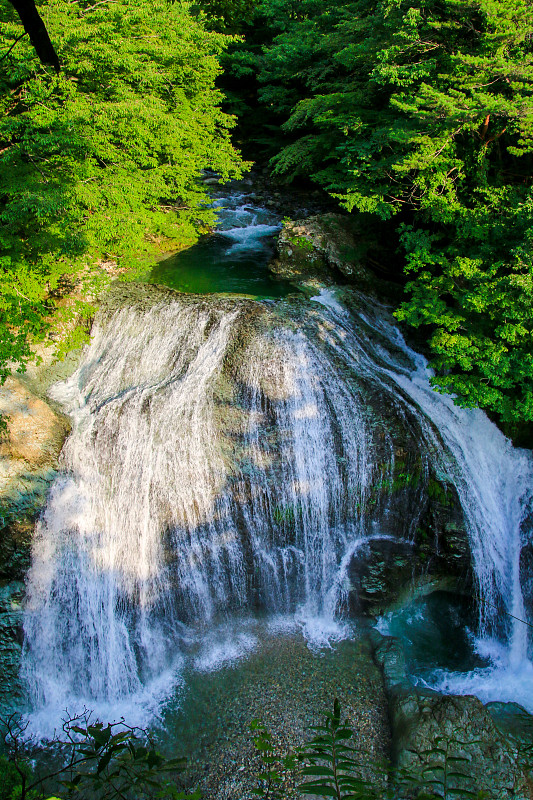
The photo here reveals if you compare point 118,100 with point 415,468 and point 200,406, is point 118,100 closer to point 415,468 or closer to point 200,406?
point 200,406

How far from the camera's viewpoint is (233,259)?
12.4 metres

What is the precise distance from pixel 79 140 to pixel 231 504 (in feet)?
20.9

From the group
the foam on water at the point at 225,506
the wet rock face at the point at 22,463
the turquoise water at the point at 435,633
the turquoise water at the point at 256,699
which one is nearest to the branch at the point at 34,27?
the foam on water at the point at 225,506

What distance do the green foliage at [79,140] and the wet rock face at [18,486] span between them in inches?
29.4

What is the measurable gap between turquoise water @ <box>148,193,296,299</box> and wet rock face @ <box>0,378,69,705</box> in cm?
431

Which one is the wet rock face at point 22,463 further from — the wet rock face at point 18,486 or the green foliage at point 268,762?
the green foliage at point 268,762

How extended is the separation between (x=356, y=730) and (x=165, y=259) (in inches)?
423

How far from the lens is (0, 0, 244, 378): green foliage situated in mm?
7719

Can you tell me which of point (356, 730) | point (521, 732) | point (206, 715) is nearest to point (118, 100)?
point (206, 715)

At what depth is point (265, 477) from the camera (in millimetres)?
7801

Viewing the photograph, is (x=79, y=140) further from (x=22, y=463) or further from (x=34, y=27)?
(x=34, y=27)

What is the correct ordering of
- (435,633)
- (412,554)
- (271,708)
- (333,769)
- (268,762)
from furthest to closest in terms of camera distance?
A: (412,554) < (435,633) < (271,708) < (268,762) < (333,769)

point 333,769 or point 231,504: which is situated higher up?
point 333,769

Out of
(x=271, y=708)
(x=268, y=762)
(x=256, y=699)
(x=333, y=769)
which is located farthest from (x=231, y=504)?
(x=333, y=769)
